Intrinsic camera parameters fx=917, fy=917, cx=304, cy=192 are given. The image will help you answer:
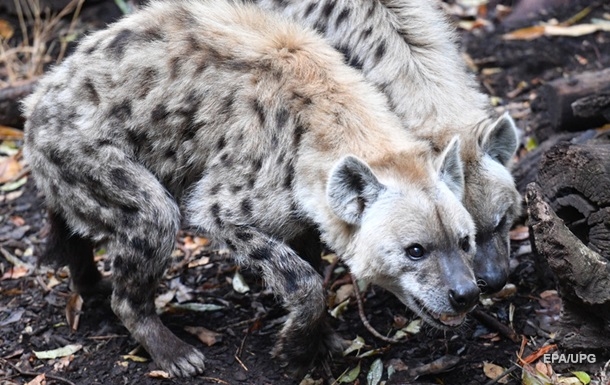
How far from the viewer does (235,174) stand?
4656 mm

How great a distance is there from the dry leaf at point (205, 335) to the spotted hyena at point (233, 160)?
0.70 ft

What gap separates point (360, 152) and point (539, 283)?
1.57 m

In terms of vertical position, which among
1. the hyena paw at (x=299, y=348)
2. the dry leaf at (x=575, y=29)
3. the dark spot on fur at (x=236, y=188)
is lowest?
the hyena paw at (x=299, y=348)

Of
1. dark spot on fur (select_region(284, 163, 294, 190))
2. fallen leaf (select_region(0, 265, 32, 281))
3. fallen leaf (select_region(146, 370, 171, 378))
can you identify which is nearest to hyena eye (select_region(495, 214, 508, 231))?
dark spot on fur (select_region(284, 163, 294, 190))

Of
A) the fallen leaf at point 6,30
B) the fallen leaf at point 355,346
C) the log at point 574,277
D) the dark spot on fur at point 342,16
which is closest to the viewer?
the log at point 574,277

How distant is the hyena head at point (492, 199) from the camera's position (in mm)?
4562

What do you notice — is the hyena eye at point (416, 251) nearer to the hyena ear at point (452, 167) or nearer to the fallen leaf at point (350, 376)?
the hyena ear at point (452, 167)

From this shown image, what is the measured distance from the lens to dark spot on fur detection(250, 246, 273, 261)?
178 inches

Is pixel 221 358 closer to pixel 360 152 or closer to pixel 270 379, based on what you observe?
pixel 270 379

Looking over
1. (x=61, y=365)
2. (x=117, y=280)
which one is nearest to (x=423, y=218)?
(x=117, y=280)

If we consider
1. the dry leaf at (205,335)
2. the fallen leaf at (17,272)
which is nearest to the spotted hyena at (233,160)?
the dry leaf at (205,335)

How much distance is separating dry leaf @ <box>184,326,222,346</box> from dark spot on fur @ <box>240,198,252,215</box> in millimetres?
869

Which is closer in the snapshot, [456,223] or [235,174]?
[456,223]

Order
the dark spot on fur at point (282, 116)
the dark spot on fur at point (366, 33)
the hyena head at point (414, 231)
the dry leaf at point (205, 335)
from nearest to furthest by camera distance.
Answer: the hyena head at point (414, 231) < the dark spot on fur at point (282, 116) < the dry leaf at point (205, 335) < the dark spot on fur at point (366, 33)
